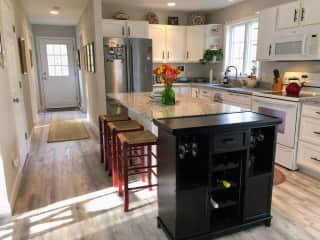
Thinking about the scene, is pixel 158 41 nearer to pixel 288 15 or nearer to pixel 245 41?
pixel 245 41

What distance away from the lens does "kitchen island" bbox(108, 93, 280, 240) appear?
1.81 m

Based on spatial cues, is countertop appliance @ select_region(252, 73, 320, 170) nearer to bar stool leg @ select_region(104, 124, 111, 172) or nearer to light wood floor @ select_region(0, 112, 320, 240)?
light wood floor @ select_region(0, 112, 320, 240)

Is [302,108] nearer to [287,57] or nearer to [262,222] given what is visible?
[287,57]

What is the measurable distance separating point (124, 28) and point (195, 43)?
5.53ft

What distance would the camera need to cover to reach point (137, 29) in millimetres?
4934

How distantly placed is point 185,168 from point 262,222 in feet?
2.74

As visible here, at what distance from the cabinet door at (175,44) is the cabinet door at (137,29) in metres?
0.76

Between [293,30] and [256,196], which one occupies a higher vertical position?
[293,30]

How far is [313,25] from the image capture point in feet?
10.4

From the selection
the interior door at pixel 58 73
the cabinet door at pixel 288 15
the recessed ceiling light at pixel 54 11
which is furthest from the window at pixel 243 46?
the interior door at pixel 58 73

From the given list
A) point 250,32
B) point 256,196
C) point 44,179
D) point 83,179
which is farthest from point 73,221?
point 250,32

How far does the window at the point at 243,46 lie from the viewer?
191 inches

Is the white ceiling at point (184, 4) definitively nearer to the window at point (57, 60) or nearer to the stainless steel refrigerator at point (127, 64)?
the stainless steel refrigerator at point (127, 64)

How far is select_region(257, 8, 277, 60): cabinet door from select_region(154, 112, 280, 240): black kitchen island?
2.17 meters
